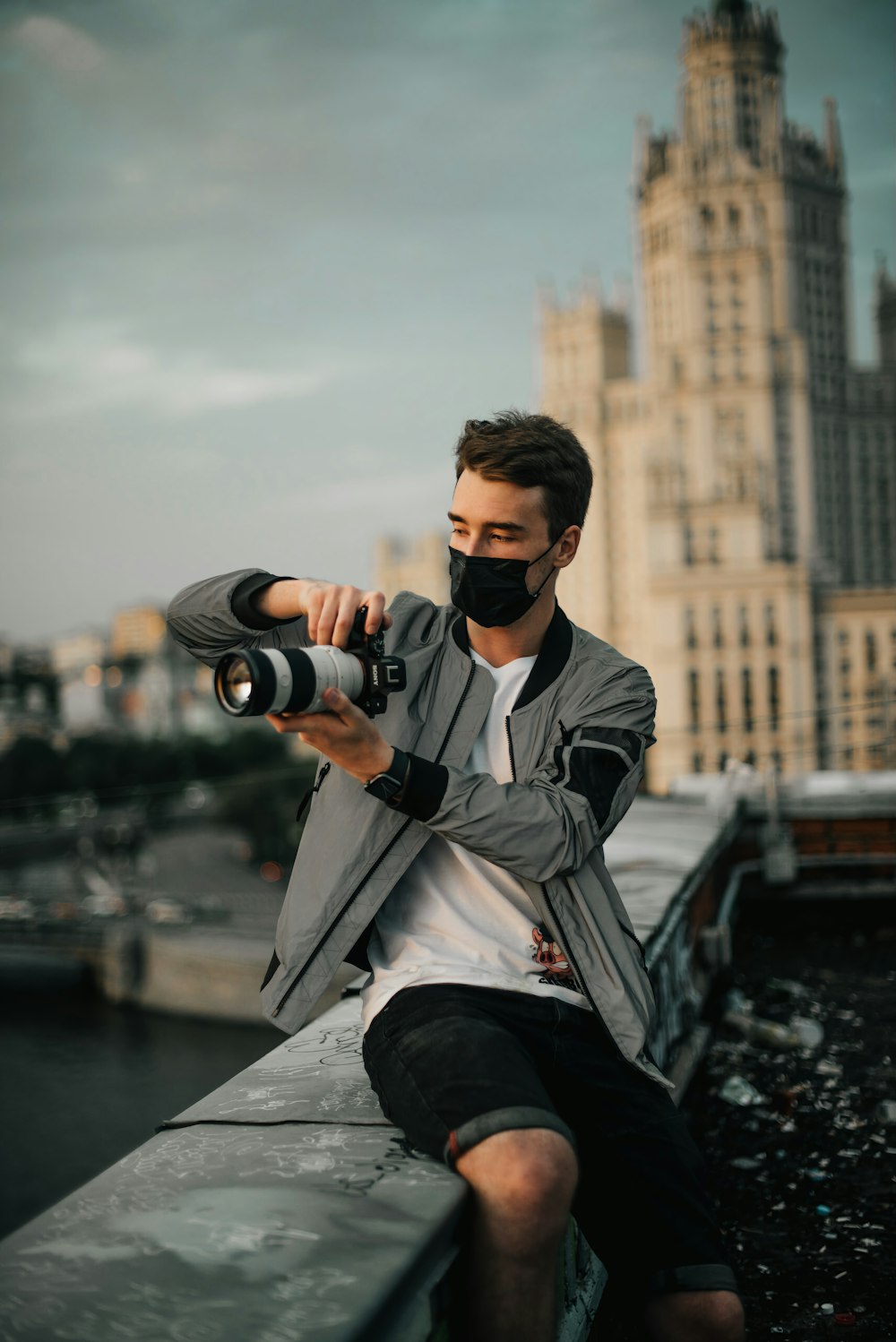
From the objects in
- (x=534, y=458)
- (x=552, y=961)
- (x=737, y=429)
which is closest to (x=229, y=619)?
(x=534, y=458)

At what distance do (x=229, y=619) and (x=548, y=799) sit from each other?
0.60m

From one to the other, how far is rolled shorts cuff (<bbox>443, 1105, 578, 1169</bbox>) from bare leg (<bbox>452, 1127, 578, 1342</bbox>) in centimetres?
2

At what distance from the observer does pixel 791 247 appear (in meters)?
75.8

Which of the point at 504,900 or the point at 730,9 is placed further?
the point at 730,9

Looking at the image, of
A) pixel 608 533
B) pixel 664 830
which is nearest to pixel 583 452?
pixel 664 830

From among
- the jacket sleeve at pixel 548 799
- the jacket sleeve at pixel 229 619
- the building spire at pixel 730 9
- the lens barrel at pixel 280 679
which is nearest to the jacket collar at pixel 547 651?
the jacket sleeve at pixel 548 799

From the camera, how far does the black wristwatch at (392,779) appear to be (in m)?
1.63

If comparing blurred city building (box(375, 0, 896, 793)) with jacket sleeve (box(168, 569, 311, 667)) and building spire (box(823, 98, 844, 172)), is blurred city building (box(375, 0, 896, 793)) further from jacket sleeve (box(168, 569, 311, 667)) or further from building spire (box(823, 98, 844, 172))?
jacket sleeve (box(168, 569, 311, 667))

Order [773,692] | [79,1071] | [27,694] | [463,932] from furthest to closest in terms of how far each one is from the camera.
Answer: [27,694] → [773,692] → [79,1071] → [463,932]

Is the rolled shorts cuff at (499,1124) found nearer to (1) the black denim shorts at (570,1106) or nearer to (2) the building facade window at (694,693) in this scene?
(1) the black denim shorts at (570,1106)

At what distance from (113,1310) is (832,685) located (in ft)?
219

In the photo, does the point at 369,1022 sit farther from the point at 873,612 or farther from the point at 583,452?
the point at 873,612

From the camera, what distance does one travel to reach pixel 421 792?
1.63m

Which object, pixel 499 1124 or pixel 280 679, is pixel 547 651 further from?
pixel 499 1124
